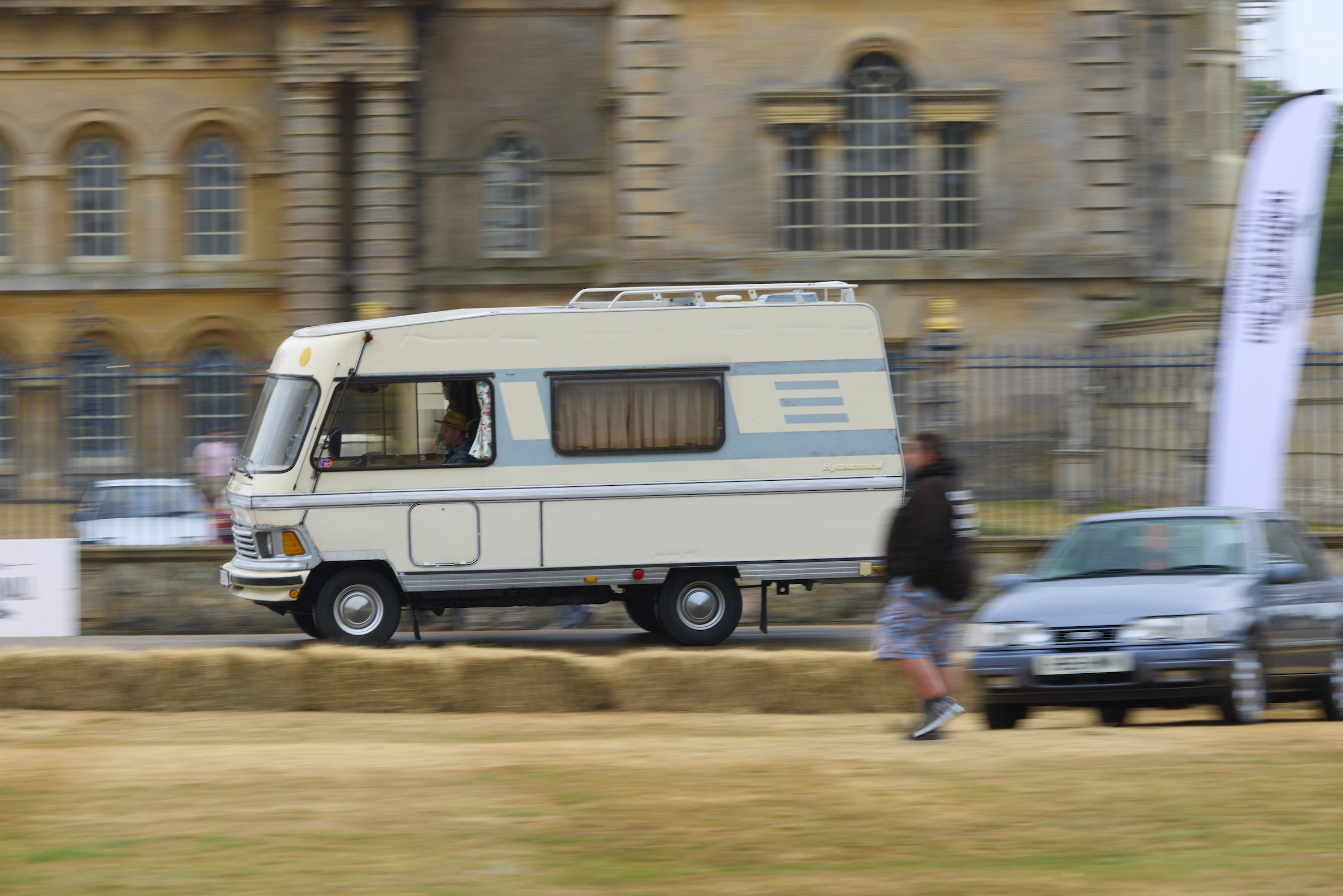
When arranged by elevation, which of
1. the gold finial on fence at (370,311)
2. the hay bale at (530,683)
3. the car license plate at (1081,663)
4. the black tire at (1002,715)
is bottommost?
the black tire at (1002,715)

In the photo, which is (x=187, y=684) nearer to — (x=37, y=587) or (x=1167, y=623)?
(x=37, y=587)

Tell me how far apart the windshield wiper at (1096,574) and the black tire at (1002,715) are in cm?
100

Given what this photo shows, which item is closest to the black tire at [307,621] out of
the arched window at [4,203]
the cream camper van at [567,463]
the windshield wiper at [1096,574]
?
the cream camper van at [567,463]

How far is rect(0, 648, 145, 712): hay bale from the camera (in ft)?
34.0

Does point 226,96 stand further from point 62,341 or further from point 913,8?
point 913,8

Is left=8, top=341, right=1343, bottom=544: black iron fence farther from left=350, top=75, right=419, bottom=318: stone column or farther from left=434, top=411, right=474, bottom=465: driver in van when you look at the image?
left=350, top=75, right=419, bottom=318: stone column

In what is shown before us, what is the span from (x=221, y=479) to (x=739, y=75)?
1298cm

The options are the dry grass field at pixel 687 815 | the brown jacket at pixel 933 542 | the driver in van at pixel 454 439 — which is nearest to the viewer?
the dry grass field at pixel 687 815

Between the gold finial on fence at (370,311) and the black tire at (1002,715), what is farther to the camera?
the gold finial on fence at (370,311)

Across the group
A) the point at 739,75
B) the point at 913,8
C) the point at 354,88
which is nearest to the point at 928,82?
the point at 913,8

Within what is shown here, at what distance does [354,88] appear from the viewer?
31.6 meters

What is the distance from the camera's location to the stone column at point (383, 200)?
3095 centimetres

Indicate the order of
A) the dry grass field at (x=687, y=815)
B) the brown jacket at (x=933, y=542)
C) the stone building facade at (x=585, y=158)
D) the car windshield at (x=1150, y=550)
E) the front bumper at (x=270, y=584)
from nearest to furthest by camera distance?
1. the dry grass field at (x=687, y=815)
2. the brown jacket at (x=933, y=542)
3. the car windshield at (x=1150, y=550)
4. the front bumper at (x=270, y=584)
5. the stone building facade at (x=585, y=158)

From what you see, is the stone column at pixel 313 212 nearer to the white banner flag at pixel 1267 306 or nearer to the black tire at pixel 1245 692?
the white banner flag at pixel 1267 306
